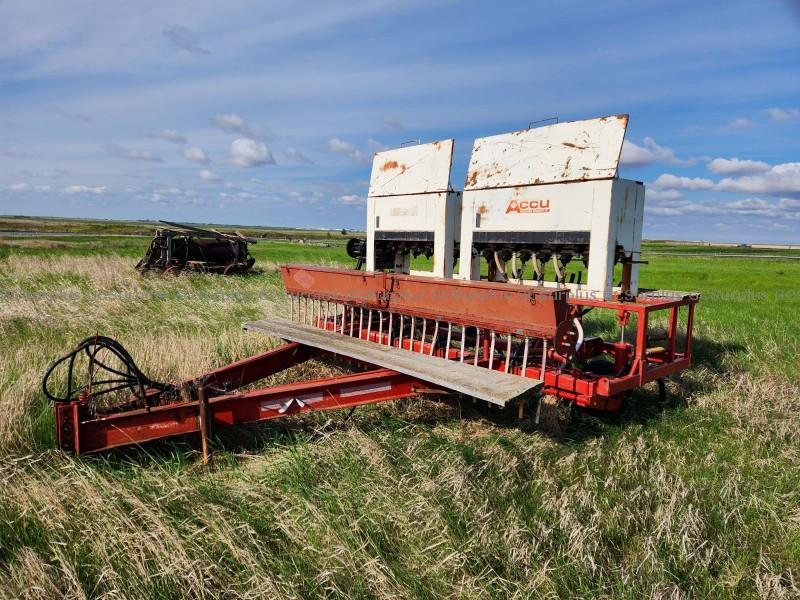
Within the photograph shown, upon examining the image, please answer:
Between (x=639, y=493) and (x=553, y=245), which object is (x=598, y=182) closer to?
(x=553, y=245)

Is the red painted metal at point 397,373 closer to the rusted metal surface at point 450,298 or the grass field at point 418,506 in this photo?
the rusted metal surface at point 450,298

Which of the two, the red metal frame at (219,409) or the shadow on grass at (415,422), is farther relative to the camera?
the shadow on grass at (415,422)

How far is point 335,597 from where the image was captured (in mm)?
2523

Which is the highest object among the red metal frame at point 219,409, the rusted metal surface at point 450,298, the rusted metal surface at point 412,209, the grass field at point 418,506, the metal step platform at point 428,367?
the rusted metal surface at point 412,209

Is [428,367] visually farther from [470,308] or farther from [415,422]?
[470,308]

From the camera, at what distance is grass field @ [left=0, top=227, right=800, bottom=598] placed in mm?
2623

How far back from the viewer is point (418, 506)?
3.08 m

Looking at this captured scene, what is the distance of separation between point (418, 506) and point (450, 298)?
2.28m

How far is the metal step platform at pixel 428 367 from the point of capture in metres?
3.67

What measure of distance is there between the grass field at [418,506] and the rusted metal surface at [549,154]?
2.20 m

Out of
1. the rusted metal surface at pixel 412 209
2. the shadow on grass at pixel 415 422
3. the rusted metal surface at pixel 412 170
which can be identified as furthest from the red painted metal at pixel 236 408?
the rusted metal surface at pixel 412 170

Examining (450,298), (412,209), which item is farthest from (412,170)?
(450,298)

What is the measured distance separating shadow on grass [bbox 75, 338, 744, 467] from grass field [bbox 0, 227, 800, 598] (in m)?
0.03

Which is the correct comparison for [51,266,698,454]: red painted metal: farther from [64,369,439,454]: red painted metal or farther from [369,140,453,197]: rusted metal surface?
[369,140,453,197]: rusted metal surface
